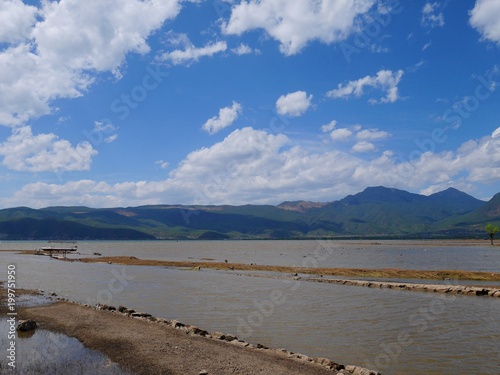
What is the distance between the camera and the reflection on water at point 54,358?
1803 cm

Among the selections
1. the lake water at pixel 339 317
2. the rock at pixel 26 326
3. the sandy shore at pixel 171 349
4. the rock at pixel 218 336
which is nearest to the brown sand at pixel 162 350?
the sandy shore at pixel 171 349

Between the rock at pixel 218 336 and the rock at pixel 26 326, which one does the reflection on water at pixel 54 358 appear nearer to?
the rock at pixel 26 326

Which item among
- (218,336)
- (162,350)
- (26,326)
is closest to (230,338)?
(218,336)

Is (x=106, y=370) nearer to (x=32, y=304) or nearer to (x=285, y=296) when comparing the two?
(x=32, y=304)

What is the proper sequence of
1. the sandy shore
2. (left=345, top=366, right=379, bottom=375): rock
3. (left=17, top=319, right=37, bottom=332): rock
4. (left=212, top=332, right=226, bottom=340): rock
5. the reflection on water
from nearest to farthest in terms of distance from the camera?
1. the reflection on water
2. (left=345, top=366, right=379, bottom=375): rock
3. the sandy shore
4. (left=17, top=319, right=37, bottom=332): rock
5. (left=212, top=332, right=226, bottom=340): rock

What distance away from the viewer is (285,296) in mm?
44844

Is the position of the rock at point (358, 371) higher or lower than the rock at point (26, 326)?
lower

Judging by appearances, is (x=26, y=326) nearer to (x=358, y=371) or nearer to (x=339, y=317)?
(x=358, y=371)

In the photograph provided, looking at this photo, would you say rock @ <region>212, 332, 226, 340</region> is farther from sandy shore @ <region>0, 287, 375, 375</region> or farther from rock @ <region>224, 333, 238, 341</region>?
rock @ <region>224, 333, 238, 341</region>

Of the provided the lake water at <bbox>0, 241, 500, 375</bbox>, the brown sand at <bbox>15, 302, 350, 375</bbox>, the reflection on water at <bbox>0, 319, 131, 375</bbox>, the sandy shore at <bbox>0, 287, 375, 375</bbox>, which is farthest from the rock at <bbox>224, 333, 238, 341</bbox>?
the reflection on water at <bbox>0, 319, 131, 375</bbox>

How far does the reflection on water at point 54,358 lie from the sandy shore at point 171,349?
749 millimetres

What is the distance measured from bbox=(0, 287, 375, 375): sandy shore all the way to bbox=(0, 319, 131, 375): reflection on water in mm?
749

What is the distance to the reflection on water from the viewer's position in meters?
18.0

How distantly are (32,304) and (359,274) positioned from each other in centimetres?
5289
